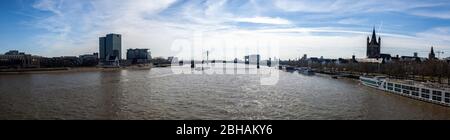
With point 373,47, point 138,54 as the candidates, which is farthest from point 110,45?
point 373,47

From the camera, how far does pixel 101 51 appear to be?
122 m

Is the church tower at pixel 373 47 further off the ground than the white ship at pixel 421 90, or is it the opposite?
the church tower at pixel 373 47

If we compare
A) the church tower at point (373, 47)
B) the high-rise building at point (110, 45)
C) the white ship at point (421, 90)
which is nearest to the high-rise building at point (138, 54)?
the high-rise building at point (110, 45)

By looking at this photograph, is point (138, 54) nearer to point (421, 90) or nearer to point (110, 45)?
point (110, 45)

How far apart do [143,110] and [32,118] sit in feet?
14.0

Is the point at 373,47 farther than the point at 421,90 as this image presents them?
Yes

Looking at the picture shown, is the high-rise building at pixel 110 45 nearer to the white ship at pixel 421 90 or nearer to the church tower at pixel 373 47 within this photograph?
the church tower at pixel 373 47

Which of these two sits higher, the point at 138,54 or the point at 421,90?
the point at 138,54

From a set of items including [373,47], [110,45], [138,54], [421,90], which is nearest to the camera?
[421,90]

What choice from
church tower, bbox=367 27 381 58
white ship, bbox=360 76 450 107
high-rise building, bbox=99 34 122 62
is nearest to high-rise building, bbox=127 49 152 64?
high-rise building, bbox=99 34 122 62
